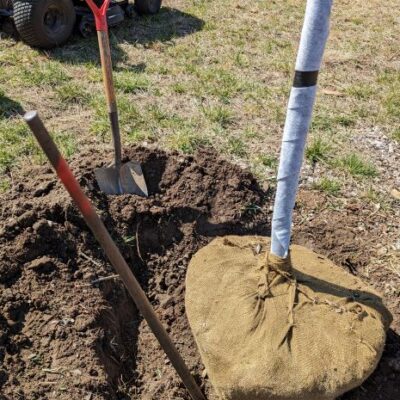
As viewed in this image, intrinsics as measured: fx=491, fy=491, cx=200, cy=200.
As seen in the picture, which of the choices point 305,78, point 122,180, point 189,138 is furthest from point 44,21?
point 305,78

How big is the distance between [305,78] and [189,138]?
2158mm

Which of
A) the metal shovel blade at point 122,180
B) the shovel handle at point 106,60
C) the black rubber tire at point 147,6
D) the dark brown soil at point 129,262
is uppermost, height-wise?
the shovel handle at point 106,60

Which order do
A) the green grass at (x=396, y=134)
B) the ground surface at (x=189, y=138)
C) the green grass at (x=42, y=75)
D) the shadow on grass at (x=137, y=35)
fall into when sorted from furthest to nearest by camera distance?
the shadow on grass at (x=137, y=35)
the green grass at (x=42, y=75)
the green grass at (x=396, y=134)
the ground surface at (x=189, y=138)

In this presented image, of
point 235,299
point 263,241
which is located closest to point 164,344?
point 235,299

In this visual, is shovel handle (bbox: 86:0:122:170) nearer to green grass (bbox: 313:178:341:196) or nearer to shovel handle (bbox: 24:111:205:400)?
green grass (bbox: 313:178:341:196)

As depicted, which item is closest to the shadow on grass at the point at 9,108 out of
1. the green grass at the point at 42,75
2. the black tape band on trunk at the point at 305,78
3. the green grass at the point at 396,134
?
the green grass at the point at 42,75

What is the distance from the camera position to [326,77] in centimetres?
523

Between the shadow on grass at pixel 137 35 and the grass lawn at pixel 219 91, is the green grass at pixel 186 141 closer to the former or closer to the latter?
Result: the grass lawn at pixel 219 91

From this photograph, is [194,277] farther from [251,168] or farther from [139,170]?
[251,168]

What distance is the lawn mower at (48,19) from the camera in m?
5.13

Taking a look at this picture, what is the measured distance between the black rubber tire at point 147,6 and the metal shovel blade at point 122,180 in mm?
3849

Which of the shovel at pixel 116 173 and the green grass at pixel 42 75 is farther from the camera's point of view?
the green grass at pixel 42 75

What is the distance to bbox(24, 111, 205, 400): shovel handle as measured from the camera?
1396 millimetres

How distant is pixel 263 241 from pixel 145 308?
1.16 metres
